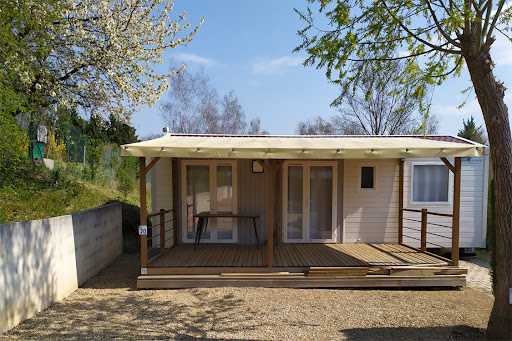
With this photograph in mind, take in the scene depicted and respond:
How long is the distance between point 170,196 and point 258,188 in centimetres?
207

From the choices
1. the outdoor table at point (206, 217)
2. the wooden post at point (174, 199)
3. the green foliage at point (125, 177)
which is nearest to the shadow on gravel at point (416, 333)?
the outdoor table at point (206, 217)

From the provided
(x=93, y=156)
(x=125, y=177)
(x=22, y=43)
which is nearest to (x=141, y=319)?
(x=22, y=43)

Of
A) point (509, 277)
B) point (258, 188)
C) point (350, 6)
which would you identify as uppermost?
point (350, 6)

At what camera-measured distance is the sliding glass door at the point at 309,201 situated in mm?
6762

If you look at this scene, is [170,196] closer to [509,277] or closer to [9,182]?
[9,182]

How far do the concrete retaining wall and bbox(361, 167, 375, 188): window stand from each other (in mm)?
5738

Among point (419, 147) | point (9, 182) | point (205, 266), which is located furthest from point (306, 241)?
point (9, 182)

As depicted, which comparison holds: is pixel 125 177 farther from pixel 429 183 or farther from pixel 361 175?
pixel 429 183

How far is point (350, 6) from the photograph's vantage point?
400 cm

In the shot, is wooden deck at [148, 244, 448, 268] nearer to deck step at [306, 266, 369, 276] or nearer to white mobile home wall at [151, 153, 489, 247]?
deck step at [306, 266, 369, 276]

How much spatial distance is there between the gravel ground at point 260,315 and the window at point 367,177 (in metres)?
2.56

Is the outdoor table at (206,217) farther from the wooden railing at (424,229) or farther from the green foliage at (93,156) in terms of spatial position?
the green foliage at (93,156)

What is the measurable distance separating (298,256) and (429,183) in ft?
12.4

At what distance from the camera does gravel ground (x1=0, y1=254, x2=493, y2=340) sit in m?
3.34
